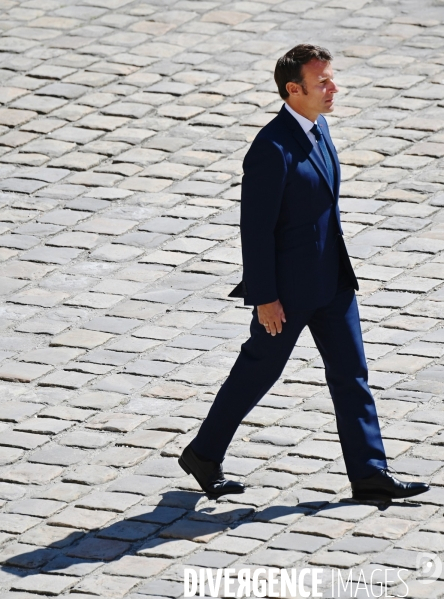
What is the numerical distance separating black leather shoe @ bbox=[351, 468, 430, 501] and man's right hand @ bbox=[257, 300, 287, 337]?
2.35 feet

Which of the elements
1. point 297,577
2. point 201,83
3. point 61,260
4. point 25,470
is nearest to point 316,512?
point 297,577

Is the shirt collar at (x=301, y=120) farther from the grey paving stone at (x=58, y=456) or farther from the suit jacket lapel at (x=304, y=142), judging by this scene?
the grey paving stone at (x=58, y=456)

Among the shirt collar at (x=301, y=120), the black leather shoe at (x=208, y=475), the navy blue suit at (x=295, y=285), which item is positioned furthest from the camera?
the black leather shoe at (x=208, y=475)

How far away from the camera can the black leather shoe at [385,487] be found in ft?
17.1

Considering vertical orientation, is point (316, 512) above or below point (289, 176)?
A: below

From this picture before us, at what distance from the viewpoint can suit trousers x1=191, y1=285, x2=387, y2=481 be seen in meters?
5.21

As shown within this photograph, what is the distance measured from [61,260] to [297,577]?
11.5ft

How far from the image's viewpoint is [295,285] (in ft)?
16.8

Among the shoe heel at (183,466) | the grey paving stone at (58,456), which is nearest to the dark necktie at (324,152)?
the shoe heel at (183,466)

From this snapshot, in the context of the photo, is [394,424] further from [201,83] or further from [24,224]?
[201,83]

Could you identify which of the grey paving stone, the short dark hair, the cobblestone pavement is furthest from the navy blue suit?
the grey paving stone

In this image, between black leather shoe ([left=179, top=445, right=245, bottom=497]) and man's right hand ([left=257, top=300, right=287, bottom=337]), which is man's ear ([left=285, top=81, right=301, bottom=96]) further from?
black leather shoe ([left=179, top=445, right=245, bottom=497])

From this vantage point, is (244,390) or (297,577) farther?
(244,390)

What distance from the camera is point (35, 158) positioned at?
9.02 metres
